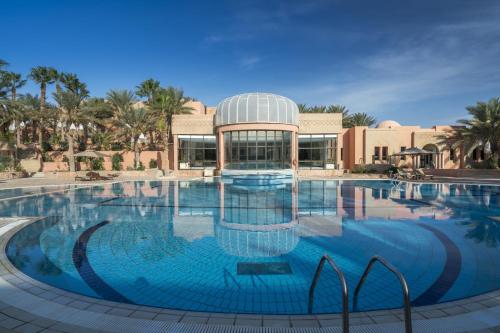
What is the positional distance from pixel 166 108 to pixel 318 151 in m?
18.3

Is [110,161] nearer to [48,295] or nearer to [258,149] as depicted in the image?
[258,149]

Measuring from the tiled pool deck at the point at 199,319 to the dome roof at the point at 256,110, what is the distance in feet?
77.3

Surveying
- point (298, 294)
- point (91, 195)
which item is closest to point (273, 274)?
point (298, 294)

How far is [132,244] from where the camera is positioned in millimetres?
7355

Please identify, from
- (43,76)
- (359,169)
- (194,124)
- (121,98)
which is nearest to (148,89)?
(121,98)

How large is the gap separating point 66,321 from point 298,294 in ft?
11.0

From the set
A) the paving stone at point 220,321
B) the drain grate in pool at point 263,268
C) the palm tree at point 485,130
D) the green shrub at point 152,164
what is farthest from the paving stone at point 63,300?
the palm tree at point 485,130

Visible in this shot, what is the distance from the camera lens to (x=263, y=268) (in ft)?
19.1

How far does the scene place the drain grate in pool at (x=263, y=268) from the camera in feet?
18.4

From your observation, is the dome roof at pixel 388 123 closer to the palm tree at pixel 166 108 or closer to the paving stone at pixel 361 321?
the palm tree at pixel 166 108

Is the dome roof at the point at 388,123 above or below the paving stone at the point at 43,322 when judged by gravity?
above

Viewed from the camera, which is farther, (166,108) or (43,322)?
(166,108)

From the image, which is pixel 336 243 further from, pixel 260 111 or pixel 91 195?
pixel 260 111

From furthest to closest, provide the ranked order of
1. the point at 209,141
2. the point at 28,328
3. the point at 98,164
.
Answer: the point at 209,141
the point at 98,164
the point at 28,328
